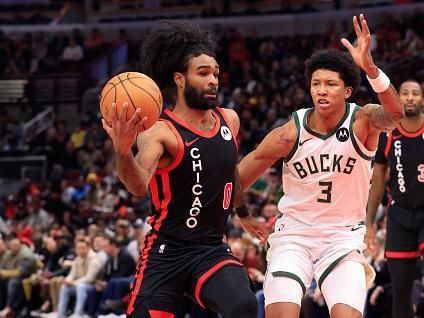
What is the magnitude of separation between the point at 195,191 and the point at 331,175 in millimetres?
1014

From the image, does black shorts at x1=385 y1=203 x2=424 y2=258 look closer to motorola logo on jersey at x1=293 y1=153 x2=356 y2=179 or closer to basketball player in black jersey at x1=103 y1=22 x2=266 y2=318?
motorola logo on jersey at x1=293 y1=153 x2=356 y2=179

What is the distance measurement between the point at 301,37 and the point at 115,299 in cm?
1299

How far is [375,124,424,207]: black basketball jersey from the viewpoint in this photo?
9.16m

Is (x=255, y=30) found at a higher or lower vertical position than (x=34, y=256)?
higher

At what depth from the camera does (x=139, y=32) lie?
30844 millimetres

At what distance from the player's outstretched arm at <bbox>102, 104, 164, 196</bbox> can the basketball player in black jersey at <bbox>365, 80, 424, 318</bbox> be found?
10.1 ft

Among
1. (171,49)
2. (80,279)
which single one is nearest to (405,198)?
(171,49)

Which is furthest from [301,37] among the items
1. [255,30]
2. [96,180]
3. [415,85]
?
[415,85]

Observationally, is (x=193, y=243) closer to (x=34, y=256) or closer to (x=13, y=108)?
(x=34, y=256)

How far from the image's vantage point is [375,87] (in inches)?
273

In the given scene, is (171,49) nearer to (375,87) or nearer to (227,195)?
(227,195)

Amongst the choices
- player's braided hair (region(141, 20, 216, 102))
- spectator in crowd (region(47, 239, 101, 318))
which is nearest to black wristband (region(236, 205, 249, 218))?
player's braided hair (region(141, 20, 216, 102))

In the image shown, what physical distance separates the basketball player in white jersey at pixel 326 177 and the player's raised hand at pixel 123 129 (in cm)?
166

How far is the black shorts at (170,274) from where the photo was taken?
6.73 meters
